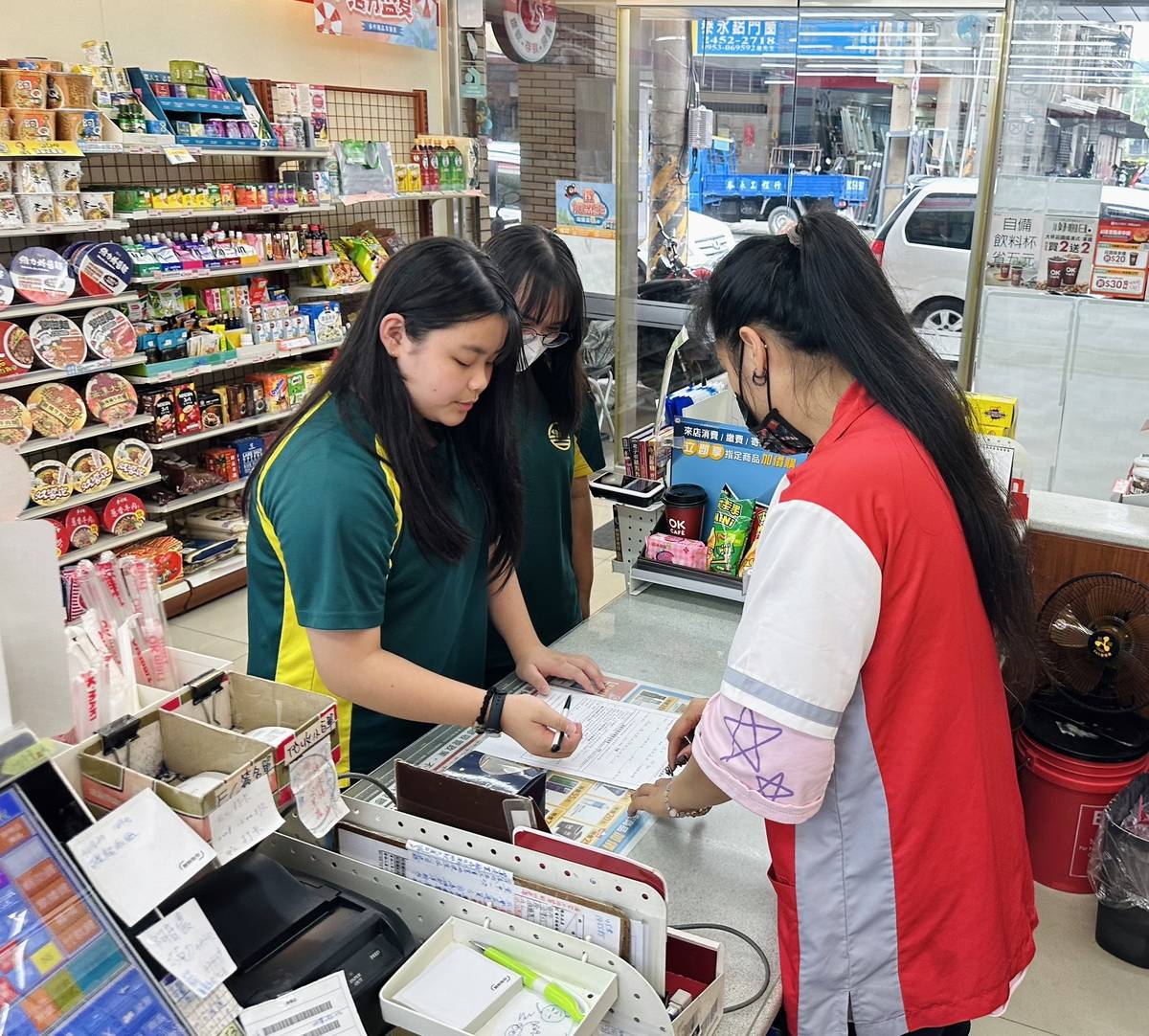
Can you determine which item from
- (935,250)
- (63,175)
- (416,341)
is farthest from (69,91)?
(935,250)

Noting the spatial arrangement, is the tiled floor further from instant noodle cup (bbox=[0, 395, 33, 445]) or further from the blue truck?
the blue truck

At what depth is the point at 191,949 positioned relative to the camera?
1062 mm

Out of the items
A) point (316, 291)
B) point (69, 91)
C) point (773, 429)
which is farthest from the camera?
point (316, 291)

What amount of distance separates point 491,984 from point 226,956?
300 mm

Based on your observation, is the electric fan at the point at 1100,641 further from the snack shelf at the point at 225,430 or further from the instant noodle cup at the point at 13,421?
the instant noodle cup at the point at 13,421

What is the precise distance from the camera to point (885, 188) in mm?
5848

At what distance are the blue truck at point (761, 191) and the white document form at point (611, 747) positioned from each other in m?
4.73

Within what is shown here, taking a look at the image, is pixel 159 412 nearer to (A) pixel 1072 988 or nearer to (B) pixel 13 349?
(B) pixel 13 349

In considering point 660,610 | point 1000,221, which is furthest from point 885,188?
point 660,610

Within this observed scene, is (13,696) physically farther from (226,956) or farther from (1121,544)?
(1121,544)

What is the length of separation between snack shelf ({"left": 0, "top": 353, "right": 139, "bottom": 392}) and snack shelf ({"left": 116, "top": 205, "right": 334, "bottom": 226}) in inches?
22.2

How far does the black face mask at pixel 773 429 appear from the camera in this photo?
1384mm

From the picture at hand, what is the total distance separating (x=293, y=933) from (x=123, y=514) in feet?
12.3

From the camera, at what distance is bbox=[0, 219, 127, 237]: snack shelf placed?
383cm
